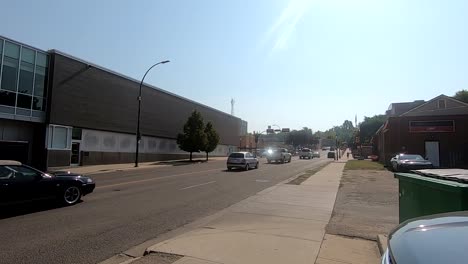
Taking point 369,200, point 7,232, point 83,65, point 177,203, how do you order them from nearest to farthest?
1. point 7,232
2. point 177,203
3. point 369,200
4. point 83,65

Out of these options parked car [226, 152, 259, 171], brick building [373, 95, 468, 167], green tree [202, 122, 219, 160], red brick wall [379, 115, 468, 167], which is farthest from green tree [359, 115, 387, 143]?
parked car [226, 152, 259, 171]

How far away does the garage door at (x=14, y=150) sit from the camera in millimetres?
28222

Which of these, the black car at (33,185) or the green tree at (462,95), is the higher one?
the green tree at (462,95)

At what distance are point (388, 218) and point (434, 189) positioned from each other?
19.0ft

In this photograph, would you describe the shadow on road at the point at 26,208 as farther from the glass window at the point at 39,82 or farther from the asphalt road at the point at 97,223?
the glass window at the point at 39,82

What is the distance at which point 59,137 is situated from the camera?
32.2 meters

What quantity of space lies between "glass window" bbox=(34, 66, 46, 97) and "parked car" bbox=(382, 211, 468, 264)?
31843mm

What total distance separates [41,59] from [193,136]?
22.2m

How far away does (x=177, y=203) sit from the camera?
13062 millimetres

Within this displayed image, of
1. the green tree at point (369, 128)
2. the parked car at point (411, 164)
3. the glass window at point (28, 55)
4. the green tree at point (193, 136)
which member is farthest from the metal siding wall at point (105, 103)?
the green tree at point (369, 128)

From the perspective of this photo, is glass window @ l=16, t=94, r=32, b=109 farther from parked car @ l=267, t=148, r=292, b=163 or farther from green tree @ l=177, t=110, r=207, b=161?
parked car @ l=267, t=148, r=292, b=163

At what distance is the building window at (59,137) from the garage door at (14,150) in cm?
169

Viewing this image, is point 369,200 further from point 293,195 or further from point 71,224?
point 71,224

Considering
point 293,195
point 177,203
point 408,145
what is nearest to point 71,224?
point 177,203
